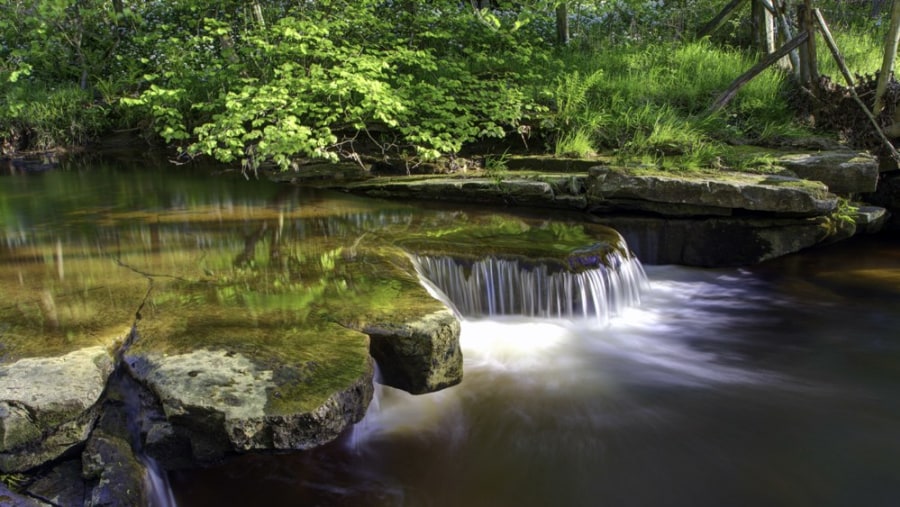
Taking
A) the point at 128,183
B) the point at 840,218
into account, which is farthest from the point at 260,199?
the point at 840,218

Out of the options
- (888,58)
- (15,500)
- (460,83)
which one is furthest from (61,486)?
(888,58)

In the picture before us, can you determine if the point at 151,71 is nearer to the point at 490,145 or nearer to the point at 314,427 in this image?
the point at 490,145

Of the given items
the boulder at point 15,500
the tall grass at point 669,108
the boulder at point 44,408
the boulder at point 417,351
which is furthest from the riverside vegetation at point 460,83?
the boulder at point 15,500

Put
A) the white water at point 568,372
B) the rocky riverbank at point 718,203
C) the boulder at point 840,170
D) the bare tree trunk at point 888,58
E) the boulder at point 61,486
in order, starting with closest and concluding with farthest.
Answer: the boulder at point 61,486 < the white water at point 568,372 < the rocky riverbank at point 718,203 < the boulder at point 840,170 < the bare tree trunk at point 888,58

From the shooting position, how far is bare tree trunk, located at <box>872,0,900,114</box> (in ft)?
22.7

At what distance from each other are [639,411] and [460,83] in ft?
A: 18.4

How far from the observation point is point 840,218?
6848 millimetres

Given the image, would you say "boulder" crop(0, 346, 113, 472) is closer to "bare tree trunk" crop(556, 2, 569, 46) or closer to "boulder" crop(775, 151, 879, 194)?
"boulder" crop(775, 151, 879, 194)

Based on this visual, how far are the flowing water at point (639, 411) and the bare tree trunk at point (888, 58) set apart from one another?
2.34 m

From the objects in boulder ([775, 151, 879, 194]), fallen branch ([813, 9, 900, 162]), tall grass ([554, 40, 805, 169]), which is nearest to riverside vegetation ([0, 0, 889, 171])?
tall grass ([554, 40, 805, 169])

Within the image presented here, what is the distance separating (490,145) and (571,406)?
Result: 5077mm

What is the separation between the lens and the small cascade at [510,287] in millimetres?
5344

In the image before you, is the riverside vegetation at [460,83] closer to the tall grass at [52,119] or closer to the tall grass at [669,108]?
the tall grass at [669,108]

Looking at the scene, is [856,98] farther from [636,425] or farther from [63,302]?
[63,302]
